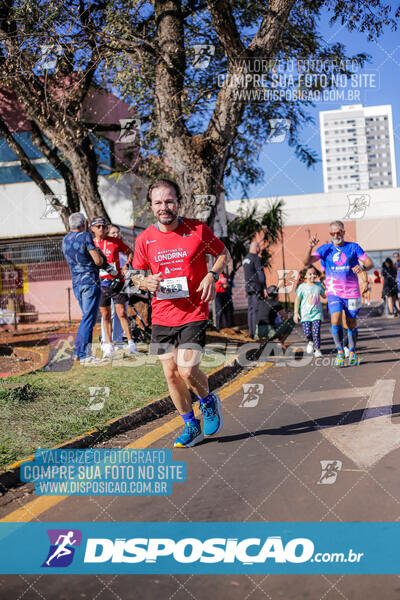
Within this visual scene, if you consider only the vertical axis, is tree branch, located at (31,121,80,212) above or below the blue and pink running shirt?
above

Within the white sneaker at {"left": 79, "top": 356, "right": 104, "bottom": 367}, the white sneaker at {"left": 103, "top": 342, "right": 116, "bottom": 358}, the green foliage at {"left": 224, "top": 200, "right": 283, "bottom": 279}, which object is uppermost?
the green foliage at {"left": 224, "top": 200, "right": 283, "bottom": 279}

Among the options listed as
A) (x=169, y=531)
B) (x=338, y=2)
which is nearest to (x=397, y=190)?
(x=338, y=2)

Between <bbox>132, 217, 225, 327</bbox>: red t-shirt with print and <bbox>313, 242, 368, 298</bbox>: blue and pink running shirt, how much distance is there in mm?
4500

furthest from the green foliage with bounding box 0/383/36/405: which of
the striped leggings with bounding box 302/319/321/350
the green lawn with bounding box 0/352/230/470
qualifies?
the striped leggings with bounding box 302/319/321/350

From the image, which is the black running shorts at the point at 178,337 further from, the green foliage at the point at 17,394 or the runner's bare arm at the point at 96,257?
the runner's bare arm at the point at 96,257

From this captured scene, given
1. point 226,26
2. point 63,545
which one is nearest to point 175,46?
point 226,26

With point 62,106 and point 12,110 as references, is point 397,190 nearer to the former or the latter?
point 12,110

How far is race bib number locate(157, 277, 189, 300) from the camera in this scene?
4.92m

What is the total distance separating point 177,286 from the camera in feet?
16.2

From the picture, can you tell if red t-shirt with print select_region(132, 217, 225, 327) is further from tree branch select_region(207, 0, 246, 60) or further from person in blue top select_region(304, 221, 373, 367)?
tree branch select_region(207, 0, 246, 60)

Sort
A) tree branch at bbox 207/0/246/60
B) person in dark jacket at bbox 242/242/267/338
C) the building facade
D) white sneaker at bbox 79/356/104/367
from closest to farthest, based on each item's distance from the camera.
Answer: white sneaker at bbox 79/356/104/367, tree branch at bbox 207/0/246/60, person in dark jacket at bbox 242/242/267/338, the building facade

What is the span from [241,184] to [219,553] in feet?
51.9

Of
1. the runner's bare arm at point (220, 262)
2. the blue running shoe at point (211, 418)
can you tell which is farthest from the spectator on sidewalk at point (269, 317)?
the blue running shoe at point (211, 418)

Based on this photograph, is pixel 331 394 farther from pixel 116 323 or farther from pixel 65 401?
pixel 116 323
